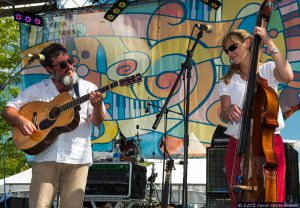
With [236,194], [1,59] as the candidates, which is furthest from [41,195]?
[1,59]

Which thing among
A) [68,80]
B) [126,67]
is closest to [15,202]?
[68,80]

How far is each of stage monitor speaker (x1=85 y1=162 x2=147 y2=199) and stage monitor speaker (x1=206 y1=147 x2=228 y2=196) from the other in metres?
1.99

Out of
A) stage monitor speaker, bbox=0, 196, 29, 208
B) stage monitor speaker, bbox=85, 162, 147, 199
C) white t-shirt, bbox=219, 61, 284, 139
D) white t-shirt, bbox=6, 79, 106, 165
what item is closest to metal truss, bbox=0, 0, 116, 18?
stage monitor speaker, bbox=85, 162, 147, 199

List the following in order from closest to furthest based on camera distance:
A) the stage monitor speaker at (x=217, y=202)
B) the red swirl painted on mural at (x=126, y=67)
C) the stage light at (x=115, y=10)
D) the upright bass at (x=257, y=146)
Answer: the upright bass at (x=257, y=146) < the stage monitor speaker at (x=217, y=202) < the red swirl painted on mural at (x=126, y=67) < the stage light at (x=115, y=10)

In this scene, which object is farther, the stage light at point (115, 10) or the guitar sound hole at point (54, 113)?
the stage light at point (115, 10)

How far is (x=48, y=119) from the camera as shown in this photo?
4.61 meters

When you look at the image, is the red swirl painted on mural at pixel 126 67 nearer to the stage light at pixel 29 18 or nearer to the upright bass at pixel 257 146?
the stage light at pixel 29 18

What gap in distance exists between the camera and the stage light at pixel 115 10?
11.5 metres

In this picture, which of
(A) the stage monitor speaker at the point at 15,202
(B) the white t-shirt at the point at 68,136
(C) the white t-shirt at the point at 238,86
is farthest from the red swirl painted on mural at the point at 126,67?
(C) the white t-shirt at the point at 238,86

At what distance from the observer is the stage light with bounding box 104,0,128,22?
11.5 meters

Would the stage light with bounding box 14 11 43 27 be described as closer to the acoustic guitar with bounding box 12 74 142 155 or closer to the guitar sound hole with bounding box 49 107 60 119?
the acoustic guitar with bounding box 12 74 142 155

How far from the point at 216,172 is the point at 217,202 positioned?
345 millimetres

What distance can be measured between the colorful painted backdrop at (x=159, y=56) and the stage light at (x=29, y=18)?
50 cm

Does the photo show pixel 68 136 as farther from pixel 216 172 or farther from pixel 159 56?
pixel 159 56
